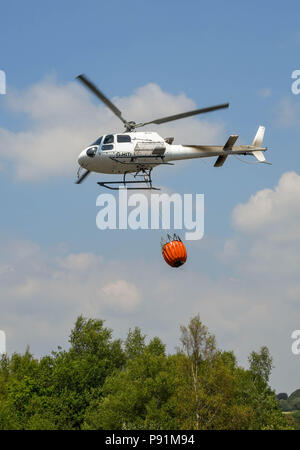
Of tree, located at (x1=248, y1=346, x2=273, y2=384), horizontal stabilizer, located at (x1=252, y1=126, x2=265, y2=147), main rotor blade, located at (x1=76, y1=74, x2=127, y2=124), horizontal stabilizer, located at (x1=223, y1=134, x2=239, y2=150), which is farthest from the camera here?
tree, located at (x1=248, y1=346, x2=273, y2=384)

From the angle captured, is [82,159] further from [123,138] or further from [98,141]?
[123,138]

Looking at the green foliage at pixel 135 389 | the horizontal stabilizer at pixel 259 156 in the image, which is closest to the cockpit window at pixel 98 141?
the horizontal stabilizer at pixel 259 156

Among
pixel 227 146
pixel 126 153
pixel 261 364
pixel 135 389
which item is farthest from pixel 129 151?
pixel 261 364

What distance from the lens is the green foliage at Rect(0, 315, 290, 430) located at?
4897 centimetres

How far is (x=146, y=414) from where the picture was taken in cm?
5188


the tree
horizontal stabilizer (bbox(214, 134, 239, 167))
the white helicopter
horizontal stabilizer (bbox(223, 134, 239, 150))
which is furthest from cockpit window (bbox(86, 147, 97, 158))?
the tree

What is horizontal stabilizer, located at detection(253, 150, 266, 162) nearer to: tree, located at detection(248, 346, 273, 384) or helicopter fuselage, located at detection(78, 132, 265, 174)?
helicopter fuselage, located at detection(78, 132, 265, 174)

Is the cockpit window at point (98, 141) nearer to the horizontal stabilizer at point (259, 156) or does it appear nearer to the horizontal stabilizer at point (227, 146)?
the horizontal stabilizer at point (227, 146)

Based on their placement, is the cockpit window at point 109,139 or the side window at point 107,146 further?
the cockpit window at point 109,139

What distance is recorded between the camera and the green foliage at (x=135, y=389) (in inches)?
1928

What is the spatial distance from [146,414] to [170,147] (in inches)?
1032

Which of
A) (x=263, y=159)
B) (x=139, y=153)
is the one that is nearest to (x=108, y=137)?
(x=139, y=153)

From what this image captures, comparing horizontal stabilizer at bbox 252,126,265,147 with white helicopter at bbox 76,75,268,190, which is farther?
horizontal stabilizer at bbox 252,126,265,147

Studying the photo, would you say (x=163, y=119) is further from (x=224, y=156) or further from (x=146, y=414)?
(x=146, y=414)
